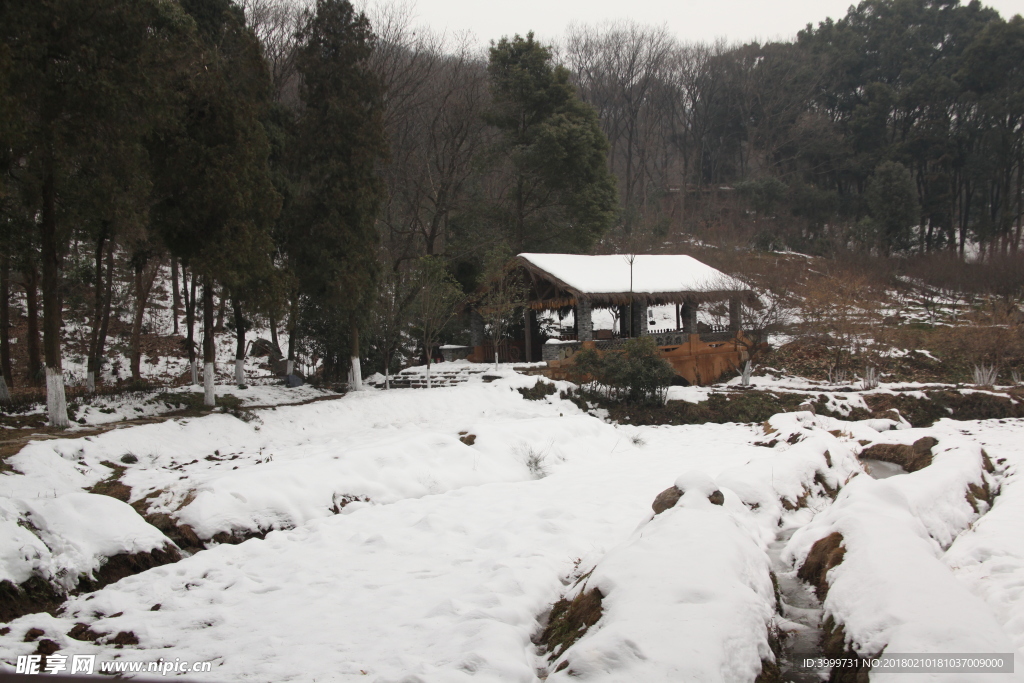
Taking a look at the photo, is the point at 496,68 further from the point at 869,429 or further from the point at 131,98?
the point at 869,429

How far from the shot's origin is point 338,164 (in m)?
14.8

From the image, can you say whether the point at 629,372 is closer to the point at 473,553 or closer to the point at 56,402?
the point at 473,553

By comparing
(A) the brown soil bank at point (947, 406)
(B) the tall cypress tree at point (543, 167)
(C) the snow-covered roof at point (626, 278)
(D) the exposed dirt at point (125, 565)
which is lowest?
(A) the brown soil bank at point (947, 406)

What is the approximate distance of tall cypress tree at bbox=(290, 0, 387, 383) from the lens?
48.5ft

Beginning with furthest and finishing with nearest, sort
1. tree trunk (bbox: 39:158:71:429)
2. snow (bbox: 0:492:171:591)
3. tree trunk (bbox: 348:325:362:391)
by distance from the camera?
1. tree trunk (bbox: 348:325:362:391)
2. tree trunk (bbox: 39:158:71:429)
3. snow (bbox: 0:492:171:591)

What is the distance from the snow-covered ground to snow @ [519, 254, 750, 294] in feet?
33.6

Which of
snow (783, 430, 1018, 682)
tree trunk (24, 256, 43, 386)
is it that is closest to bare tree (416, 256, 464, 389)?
tree trunk (24, 256, 43, 386)

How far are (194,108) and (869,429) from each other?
14275 mm

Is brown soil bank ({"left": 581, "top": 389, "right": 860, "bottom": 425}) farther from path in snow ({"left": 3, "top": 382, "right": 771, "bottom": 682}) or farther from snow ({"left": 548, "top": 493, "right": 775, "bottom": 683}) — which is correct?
snow ({"left": 548, "top": 493, "right": 775, "bottom": 683})

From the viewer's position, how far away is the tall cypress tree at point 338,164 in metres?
14.8

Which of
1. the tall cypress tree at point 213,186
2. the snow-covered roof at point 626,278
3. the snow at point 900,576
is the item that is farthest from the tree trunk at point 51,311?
the snow-covered roof at point 626,278

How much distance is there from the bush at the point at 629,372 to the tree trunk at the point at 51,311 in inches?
451

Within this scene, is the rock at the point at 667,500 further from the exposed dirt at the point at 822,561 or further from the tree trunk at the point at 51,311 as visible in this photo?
the tree trunk at the point at 51,311

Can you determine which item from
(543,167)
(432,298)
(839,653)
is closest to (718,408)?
(432,298)
